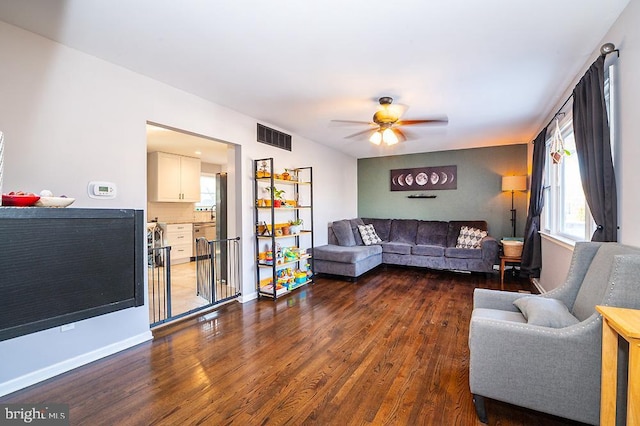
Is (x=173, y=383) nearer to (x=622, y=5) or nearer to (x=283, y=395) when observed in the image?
(x=283, y=395)

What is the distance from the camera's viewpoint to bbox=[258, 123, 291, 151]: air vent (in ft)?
13.5

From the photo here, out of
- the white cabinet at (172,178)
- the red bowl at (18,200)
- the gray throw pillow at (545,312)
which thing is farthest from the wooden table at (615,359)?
the white cabinet at (172,178)

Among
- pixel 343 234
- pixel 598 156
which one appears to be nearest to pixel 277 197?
pixel 343 234

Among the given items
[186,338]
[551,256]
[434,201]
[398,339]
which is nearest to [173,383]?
[186,338]

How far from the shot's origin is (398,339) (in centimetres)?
271

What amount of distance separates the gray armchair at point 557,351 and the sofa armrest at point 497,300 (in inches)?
13.5

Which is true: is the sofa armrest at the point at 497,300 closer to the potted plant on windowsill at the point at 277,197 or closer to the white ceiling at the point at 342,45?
the white ceiling at the point at 342,45

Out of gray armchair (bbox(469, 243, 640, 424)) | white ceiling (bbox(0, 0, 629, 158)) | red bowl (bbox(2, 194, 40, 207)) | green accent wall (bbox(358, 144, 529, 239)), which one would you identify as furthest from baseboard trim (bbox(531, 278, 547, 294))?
red bowl (bbox(2, 194, 40, 207))

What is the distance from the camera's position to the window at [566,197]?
2981 mm

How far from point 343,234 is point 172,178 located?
155 inches

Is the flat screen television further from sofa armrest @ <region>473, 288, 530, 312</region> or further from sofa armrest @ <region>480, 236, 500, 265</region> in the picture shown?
sofa armrest @ <region>480, 236, 500, 265</region>

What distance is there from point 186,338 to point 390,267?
4.25 meters

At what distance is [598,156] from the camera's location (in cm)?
205

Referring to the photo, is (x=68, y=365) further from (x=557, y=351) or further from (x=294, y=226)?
(x=557, y=351)
